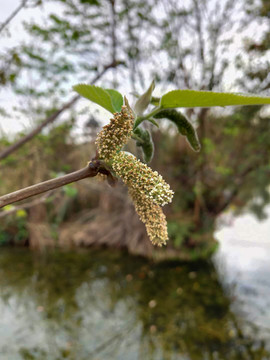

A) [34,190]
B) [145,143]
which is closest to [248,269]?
[145,143]

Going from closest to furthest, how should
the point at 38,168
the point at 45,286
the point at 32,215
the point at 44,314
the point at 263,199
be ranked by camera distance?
the point at 44,314 < the point at 45,286 < the point at 38,168 < the point at 32,215 < the point at 263,199

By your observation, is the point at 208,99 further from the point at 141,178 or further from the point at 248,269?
the point at 248,269

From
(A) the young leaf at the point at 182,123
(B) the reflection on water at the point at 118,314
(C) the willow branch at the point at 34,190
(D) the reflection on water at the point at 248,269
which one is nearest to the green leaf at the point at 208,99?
(A) the young leaf at the point at 182,123

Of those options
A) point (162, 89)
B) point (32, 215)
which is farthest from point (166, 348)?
point (32, 215)

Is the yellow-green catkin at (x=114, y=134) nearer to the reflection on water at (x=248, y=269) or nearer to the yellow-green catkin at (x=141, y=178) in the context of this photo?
the yellow-green catkin at (x=141, y=178)

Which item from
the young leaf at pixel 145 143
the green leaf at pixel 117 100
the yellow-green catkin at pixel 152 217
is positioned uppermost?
the green leaf at pixel 117 100

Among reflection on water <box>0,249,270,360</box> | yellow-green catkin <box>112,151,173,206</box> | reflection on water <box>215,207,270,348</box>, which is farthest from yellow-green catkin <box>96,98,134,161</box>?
reflection on water <box>215,207,270,348</box>

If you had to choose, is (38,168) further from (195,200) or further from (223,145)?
(223,145)
